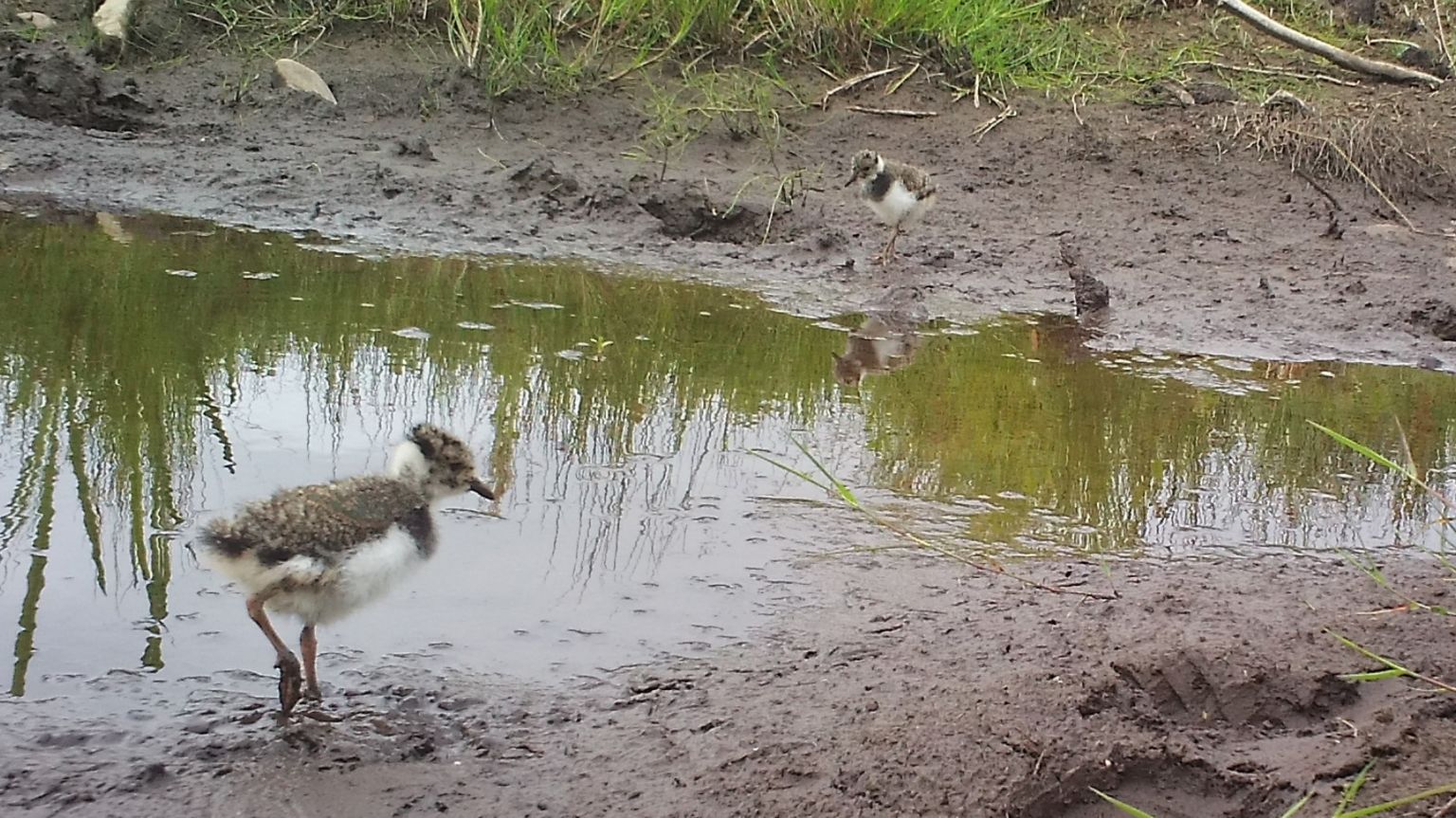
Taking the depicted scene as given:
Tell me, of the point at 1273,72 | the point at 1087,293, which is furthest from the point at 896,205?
the point at 1273,72

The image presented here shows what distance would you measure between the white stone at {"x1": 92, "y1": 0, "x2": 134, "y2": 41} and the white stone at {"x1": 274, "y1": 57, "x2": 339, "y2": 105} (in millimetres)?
1332

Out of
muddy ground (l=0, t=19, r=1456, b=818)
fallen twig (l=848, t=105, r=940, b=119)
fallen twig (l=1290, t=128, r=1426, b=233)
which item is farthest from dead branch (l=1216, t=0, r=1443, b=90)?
muddy ground (l=0, t=19, r=1456, b=818)

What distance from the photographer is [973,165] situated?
10.7 m

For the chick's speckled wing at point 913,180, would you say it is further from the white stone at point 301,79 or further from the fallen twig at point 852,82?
the white stone at point 301,79

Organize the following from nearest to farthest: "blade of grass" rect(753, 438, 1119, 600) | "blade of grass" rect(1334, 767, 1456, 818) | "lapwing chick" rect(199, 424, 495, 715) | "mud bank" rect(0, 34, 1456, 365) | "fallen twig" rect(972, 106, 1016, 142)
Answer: "blade of grass" rect(1334, 767, 1456, 818)
"lapwing chick" rect(199, 424, 495, 715)
"blade of grass" rect(753, 438, 1119, 600)
"mud bank" rect(0, 34, 1456, 365)
"fallen twig" rect(972, 106, 1016, 142)

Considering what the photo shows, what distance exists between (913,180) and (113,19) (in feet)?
21.8

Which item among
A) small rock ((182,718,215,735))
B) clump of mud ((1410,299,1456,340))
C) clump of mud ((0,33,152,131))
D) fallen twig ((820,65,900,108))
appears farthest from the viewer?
fallen twig ((820,65,900,108))

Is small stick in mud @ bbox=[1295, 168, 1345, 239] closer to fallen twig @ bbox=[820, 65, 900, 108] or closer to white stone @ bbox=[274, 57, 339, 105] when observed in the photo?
fallen twig @ bbox=[820, 65, 900, 108]

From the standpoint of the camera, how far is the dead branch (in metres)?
11.6

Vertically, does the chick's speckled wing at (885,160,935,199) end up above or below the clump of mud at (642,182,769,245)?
above

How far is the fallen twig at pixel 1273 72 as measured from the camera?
11.7 m

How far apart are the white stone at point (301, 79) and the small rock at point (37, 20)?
2.04 metres

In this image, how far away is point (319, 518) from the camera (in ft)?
11.9

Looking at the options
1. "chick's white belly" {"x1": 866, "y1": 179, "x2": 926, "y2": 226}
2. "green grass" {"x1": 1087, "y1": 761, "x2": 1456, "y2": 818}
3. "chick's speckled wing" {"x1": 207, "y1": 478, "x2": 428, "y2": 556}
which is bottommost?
"green grass" {"x1": 1087, "y1": 761, "x2": 1456, "y2": 818}
